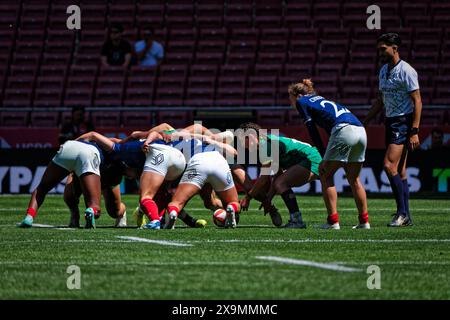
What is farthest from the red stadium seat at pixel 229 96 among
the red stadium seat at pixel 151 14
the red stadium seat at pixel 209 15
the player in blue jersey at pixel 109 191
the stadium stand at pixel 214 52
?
the player in blue jersey at pixel 109 191

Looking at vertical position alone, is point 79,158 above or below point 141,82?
below

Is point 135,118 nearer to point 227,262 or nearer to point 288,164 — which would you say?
point 288,164

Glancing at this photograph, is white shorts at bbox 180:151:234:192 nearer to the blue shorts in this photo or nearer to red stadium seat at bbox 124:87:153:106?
the blue shorts

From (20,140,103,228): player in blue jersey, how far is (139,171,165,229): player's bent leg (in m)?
0.61

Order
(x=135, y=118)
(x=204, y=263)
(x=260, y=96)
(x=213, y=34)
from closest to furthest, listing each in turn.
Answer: (x=204, y=263) → (x=135, y=118) → (x=260, y=96) → (x=213, y=34)

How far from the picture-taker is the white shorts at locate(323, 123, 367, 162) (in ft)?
40.8

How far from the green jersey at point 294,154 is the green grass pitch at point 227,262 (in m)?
0.75

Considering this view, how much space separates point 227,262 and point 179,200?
407cm

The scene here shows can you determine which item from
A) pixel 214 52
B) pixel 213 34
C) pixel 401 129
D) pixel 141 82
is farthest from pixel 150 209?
pixel 213 34

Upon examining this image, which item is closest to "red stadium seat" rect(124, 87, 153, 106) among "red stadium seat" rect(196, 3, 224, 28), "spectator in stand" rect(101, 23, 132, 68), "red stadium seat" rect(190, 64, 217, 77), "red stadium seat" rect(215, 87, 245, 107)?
"spectator in stand" rect(101, 23, 132, 68)

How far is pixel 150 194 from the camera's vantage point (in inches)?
495

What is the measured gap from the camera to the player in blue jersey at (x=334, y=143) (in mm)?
12406

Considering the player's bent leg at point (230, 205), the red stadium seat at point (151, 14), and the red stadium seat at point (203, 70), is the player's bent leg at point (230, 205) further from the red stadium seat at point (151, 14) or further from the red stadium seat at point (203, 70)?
the red stadium seat at point (151, 14)

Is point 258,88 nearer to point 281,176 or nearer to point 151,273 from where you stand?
point 281,176
